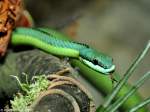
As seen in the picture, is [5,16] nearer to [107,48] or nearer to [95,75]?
[95,75]

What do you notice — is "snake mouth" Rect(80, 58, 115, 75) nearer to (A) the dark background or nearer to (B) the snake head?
(B) the snake head

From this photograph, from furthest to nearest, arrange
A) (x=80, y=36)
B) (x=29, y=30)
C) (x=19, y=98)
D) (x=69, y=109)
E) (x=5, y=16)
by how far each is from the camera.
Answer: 1. (x=80, y=36)
2. (x=29, y=30)
3. (x=5, y=16)
4. (x=19, y=98)
5. (x=69, y=109)

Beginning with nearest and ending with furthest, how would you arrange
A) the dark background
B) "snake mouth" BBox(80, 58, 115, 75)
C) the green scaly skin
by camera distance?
"snake mouth" BBox(80, 58, 115, 75), the green scaly skin, the dark background

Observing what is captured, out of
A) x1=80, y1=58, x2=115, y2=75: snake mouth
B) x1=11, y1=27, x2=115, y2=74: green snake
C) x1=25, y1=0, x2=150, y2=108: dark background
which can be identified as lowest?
x1=80, y1=58, x2=115, y2=75: snake mouth

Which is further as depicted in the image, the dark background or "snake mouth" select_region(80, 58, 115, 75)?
the dark background

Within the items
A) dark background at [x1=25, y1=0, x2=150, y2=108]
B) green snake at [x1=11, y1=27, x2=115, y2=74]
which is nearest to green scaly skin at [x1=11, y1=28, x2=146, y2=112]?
green snake at [x1=11, y1=27, x2=115, y2=74]

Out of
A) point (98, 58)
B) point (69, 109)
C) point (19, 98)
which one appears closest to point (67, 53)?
point (98, 58)

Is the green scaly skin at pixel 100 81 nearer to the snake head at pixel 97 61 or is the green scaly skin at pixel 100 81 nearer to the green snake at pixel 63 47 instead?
the green snake at pixel 63 47

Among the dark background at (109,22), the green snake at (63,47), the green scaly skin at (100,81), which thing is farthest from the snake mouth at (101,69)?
the dark background at (109,22)

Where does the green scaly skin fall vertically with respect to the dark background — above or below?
below
